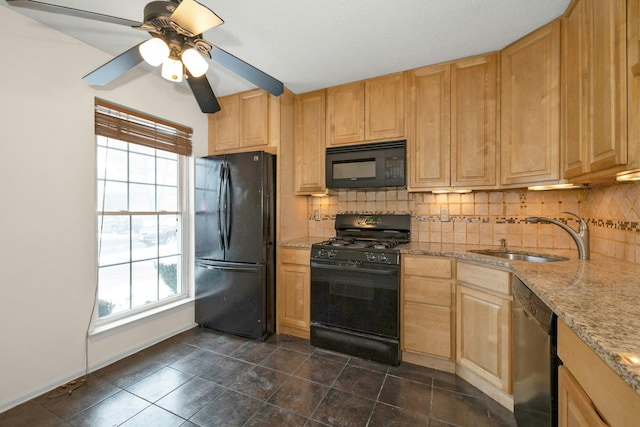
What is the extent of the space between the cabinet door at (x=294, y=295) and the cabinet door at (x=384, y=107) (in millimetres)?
1472

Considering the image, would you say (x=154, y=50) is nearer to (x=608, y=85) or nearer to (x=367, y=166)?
(x=367, y=166)

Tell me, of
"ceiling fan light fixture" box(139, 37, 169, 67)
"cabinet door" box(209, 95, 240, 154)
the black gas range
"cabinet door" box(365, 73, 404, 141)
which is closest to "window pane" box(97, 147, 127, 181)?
"cabinet door" box(209, 95, 240, 154)

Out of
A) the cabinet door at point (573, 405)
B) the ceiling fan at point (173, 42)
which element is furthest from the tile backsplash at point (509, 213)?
the ceiling fan at point (173, 42)

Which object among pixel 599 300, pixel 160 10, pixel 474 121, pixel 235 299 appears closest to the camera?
pixel 599 300

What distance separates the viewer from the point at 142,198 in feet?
8.21

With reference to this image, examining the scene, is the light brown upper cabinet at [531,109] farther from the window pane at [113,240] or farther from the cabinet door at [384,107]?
the window pane at [113,240]

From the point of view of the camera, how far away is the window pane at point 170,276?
2.69 metres

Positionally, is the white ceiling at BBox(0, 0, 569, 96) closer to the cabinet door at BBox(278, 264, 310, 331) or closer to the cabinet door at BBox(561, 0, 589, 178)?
the cabinet door at BBox(561, 0, 589, 178)

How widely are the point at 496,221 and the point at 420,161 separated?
862 mm

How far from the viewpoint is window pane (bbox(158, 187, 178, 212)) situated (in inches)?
105

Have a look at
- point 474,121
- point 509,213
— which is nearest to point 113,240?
point 474,121

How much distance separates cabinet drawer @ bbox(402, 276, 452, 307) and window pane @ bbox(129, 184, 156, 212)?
2448 millimetres

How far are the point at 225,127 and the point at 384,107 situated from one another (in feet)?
5.62

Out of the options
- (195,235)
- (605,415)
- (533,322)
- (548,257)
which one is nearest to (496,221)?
(548,257)
